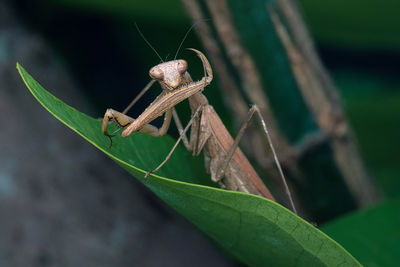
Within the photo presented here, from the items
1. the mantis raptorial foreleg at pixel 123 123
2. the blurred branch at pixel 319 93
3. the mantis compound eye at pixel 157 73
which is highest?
the mantis compound eye at pixel 157 73

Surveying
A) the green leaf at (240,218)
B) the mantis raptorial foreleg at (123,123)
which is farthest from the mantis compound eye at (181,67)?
the green leaf at (240,218)

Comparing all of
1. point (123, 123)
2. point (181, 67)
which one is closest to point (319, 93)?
point (181, 67)

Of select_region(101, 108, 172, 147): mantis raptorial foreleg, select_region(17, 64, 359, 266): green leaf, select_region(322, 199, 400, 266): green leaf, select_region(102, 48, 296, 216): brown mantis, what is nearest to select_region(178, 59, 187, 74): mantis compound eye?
select_region(102, 48, 296, 216): brown mantis

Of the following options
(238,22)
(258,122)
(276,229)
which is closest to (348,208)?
(258,122)

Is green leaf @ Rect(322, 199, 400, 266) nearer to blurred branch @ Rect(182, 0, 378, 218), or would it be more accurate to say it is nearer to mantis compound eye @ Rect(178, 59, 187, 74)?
blurred branch @ Rect(182, 0, 378, 218)

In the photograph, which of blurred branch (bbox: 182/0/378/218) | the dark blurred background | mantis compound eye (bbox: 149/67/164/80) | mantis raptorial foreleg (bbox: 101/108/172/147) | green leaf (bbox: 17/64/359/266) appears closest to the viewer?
green leaf (bbox: 17/64/359/266)

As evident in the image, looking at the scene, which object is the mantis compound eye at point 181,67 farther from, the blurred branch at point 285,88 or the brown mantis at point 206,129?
the blurred branch at point 285,88
